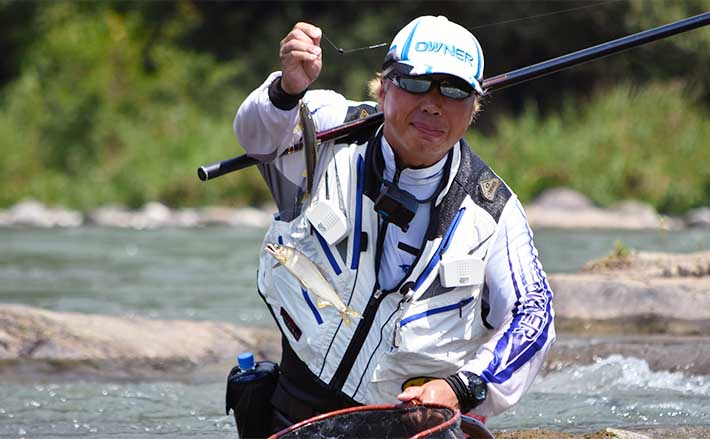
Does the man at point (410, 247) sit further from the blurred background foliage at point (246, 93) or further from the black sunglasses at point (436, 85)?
the blurred background foliage at point (246, 93)

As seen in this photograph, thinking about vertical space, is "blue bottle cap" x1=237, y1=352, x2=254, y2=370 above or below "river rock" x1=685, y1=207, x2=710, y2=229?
above

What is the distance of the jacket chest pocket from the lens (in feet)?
10.2

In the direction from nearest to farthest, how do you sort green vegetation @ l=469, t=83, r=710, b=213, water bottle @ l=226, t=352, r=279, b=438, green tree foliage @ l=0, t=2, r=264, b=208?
water bottle @ l=226, t=352, r=279, b=438, green vegetation @ l=469, t=83, r=710, b=213, green tree foliage @ l=0, t=2, r=264, b=208

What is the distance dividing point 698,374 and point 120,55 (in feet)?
52.6

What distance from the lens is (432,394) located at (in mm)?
2971

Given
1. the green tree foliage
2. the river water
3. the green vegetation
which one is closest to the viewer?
the river water

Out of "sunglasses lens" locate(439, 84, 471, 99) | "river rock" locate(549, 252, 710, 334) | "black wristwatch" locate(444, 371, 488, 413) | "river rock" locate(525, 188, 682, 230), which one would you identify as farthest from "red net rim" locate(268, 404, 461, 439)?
"river rock" locate(525, 188, 682, 230)

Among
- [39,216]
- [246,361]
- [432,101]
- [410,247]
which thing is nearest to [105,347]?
[246,361]

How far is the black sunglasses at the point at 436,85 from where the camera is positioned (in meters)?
3.07

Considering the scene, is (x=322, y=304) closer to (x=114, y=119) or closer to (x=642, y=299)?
(x=642, y=299)

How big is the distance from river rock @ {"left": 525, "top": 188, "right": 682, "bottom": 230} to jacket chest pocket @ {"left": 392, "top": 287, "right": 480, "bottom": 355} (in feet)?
36.0

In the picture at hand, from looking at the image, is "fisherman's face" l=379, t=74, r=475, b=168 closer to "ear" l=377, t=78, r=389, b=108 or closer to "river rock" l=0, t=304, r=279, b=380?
"ear" l=377, t=78, r=389, b=108

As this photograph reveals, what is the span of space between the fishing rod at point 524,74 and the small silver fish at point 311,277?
266 millimetres

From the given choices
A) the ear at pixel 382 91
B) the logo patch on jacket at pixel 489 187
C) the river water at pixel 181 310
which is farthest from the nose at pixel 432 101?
the river water at pixel 181 310
